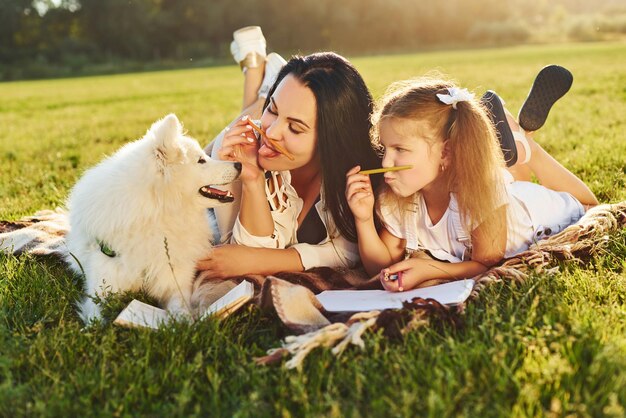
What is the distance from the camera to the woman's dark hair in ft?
10.6

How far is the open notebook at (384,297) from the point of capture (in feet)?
8.75

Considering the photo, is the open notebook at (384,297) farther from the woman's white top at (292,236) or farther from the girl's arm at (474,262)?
the woman's white top at (292,236)

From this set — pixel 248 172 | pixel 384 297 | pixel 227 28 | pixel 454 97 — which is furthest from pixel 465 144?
pixel 227 28

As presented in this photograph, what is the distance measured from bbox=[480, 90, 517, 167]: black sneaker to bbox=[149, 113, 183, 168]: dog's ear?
6.70 ft

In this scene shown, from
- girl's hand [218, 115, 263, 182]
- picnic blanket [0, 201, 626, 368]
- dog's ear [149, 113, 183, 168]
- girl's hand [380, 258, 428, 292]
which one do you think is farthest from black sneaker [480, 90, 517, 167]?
dog's ear [149, 113, 183, 168]

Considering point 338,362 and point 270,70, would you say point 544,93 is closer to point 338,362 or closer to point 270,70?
point 270,70

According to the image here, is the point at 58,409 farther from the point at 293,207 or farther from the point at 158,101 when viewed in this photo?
the point at 158,101

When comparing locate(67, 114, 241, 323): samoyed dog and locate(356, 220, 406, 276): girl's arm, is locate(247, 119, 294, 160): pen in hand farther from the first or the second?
locate(356, 220, 406, 276): girl's arm

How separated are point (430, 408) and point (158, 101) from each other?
14757 mm

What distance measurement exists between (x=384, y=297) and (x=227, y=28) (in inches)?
2177

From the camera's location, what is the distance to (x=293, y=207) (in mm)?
3662

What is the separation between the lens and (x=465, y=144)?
3088 millimetres

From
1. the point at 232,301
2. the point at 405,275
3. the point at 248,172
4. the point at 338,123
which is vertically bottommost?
the point at 405,275

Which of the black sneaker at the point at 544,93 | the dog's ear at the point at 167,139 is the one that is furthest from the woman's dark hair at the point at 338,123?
the black sneaker at the point at 544,93
